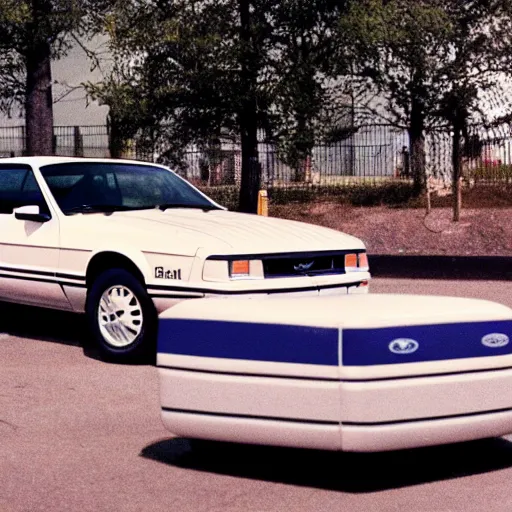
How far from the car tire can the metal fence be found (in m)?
17.8

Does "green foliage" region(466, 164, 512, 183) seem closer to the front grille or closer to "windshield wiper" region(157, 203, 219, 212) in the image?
"windshield wiper" region(157, 203, 219, 212)

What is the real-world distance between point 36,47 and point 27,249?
1806 centimetres

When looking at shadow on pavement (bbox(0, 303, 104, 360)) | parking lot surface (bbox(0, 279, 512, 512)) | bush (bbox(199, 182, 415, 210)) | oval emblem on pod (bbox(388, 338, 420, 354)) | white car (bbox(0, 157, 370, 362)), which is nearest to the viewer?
parking lot surface (bbox(0, 279, 512, 512))

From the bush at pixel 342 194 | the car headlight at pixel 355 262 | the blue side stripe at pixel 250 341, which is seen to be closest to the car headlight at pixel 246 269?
the car headlight at pixel 355 262

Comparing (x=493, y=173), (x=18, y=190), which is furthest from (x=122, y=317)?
(x=493, y=173)

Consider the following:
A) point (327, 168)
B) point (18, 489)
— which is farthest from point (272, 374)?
point (327, 168)

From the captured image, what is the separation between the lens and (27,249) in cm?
1083

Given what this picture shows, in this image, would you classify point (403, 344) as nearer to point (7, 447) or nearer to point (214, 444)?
point (214, 444)

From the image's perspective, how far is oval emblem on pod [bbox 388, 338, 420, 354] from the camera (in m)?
5.84

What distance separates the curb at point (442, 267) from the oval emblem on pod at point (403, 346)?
38.4 ft

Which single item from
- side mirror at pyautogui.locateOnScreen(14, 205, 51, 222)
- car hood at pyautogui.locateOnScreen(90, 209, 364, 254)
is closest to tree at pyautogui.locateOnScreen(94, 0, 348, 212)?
side mirror at pyautogui.locateOnScreen(14, 205, 51, 222)

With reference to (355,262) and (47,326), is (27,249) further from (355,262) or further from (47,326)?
(355,262)

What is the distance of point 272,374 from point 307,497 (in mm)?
575

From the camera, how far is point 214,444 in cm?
664
